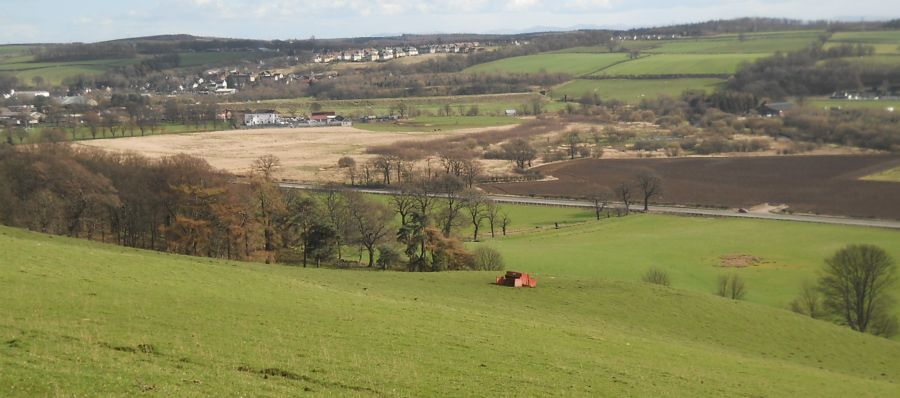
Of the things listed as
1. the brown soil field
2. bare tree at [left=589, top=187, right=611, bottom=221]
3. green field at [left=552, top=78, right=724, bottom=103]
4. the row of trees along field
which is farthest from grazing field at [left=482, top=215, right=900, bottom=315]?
green field at [left=552, top=78, right=724, bottom=103]

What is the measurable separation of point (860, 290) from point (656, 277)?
415 inches

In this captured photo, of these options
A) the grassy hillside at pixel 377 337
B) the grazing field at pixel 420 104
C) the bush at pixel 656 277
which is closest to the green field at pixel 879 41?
the grazing field at pixel 420 104

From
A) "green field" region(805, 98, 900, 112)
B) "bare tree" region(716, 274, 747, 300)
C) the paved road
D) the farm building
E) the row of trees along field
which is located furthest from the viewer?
the farm building

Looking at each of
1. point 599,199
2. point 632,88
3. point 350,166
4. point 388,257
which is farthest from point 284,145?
point 632,88

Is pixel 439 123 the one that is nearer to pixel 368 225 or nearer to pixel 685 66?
pixel 685 66

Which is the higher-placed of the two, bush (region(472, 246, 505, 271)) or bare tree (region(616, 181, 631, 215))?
bush (region(472, 246, 505, 271))

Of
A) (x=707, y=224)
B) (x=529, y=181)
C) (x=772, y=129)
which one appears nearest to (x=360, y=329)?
(x=707, y=224)

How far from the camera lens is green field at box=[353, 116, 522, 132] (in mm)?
138750

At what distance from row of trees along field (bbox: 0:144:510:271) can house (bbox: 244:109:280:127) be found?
97927 mm

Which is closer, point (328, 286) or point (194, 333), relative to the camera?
point (194, 333)

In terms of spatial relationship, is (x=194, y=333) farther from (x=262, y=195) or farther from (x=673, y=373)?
(x=262, y=195)

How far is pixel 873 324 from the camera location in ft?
122

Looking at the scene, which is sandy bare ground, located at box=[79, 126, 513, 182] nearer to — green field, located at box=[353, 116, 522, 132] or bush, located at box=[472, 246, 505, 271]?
green field, located at box=[353, 116, 522, 132]

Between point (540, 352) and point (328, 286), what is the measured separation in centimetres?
1135
